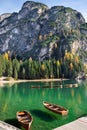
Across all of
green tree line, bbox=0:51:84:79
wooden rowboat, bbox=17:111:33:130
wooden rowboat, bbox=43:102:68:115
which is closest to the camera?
wooden rowboat, bbox=17:111:33:130

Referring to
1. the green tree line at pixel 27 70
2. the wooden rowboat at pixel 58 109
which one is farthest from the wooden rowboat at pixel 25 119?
the green tree line at pixel 27 70

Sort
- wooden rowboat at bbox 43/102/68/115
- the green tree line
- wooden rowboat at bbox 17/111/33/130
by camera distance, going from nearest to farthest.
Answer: wooden rowboat at bbox 17/111/33/130 < wooden rowboat at bbox 43/102/68/115 < the green tree line

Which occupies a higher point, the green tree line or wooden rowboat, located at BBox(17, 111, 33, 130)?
the green tree line

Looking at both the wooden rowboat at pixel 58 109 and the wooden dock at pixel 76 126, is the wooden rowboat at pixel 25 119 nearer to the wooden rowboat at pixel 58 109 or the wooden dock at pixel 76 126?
the wooden dock at pixel 76 126

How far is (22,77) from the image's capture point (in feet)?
581

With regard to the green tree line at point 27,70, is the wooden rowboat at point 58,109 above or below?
below

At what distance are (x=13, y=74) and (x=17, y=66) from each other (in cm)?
842

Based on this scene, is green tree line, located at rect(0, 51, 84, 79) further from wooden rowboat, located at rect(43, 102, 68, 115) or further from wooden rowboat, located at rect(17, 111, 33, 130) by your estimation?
wooden rowboat, located at rect(17, 111, 33, 130)

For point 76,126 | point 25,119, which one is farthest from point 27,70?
point 76,126

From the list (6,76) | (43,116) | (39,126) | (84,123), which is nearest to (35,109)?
(43,116)

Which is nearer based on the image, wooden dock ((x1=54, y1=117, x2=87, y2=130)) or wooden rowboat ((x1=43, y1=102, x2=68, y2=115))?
wooden dock ((x1=54, y1=117, x2=87, y2=130))

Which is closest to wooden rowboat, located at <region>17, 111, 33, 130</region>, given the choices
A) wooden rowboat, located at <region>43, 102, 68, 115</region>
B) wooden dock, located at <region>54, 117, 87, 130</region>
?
wooden dock, located at <region>54, 117, 87, 130</region>

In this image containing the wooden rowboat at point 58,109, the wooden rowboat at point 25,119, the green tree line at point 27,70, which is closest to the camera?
the wooden rowboat at point 25,119

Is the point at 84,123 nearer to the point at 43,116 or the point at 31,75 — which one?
the point at 43,116
